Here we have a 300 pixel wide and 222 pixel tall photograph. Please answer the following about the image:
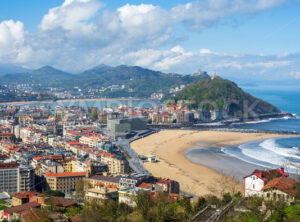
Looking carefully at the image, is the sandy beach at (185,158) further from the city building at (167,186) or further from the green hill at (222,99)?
the green hill at (222,99)

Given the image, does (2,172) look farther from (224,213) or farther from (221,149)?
(221,149)

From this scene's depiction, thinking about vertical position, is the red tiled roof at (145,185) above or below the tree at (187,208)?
below

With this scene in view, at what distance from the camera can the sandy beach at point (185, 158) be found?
24.7 m

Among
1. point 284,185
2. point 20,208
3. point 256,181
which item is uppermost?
point 284,185

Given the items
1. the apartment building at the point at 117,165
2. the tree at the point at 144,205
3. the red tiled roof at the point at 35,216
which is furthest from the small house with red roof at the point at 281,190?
the apartment building at the point at 117,165

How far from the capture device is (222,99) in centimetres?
9219

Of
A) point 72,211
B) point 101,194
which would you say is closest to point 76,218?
point 72,211

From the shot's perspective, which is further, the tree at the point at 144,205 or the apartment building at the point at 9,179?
the apartment building at the point at 9,179

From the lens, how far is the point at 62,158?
3005 cm

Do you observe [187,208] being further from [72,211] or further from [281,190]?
[72,211]

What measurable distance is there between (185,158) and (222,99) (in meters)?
58.8

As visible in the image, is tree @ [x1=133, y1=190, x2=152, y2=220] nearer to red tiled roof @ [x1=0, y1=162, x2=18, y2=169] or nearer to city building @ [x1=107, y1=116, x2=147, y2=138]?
red tiled roof @ [x1=0, y1=162, x2=18, y2=169]

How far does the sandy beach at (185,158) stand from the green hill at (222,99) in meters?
29.4

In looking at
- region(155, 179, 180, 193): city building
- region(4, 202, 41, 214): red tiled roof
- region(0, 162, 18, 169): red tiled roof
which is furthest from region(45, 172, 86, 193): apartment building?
region(4, 202, 41, 214): red tiled roof
